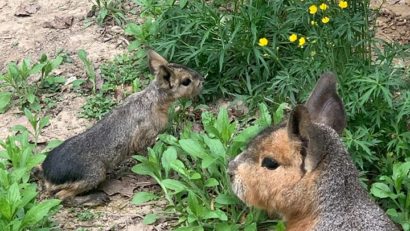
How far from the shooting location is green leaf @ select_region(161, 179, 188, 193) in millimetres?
5621

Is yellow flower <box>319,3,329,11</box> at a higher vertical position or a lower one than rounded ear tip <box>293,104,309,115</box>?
higher

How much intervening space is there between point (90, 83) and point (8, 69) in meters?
0.76

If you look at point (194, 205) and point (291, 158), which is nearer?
point (291, 158)

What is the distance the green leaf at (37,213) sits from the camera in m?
5.16

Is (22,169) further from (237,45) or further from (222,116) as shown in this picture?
(237,45)

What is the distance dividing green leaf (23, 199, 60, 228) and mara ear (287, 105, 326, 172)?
5.75ft

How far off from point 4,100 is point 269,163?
3265 mm

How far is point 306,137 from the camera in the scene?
444cm

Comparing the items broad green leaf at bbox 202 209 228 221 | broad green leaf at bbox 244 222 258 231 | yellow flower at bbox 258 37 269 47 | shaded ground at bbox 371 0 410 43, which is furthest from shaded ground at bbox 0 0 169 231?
shaded ground at bbox 371 0 410 43

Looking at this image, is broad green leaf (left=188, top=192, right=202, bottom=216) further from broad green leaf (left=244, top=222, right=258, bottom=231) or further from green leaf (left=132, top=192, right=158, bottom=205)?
green leaf (left=132, top=192, right=158, bottom=205)

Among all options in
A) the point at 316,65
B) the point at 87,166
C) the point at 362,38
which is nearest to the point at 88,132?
the point at 87,166

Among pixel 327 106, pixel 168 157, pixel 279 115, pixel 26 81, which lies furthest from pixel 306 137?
pixel 26 81

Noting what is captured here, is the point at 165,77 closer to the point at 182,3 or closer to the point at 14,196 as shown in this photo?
the point at 182,3

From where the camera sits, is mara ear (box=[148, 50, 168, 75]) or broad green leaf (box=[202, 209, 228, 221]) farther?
mara ear (box=[148, 50, 168, 75])
